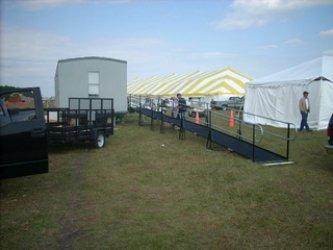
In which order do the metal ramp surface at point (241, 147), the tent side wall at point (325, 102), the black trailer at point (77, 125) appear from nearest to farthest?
1. the metal ramp surface at point (241, 147)
2. the black trailer at point (77, 125)
3. the tent side wall at point (325, 102)

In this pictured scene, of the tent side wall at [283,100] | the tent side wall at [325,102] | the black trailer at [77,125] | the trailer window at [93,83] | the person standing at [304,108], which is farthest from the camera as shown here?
the trailer window at [93,83]

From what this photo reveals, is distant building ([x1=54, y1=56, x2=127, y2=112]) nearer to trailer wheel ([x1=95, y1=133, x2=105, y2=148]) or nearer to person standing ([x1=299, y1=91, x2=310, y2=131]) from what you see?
trailer wheel ([x1=95, y1=133, x2=105, y2=148])

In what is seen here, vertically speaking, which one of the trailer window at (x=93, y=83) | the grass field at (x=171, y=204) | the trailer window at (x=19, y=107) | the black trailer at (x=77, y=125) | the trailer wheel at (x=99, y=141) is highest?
the trailer window at (x=93, y=83)

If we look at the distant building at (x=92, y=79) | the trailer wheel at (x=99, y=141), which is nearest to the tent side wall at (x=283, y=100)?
the distant building at (x=92, y=79)

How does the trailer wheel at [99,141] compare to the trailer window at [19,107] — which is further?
the trailer wheel at [99,141]

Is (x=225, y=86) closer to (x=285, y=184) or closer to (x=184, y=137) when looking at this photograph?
(x=184, y=137)

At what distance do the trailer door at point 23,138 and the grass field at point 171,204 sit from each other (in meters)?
0.66

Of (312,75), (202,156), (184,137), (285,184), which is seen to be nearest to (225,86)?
(312,75)

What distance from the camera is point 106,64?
62.3 ft

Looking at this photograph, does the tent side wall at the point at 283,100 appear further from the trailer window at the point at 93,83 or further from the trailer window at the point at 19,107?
the trailer window at the point at 19,107

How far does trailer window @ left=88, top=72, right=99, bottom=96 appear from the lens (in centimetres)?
1873

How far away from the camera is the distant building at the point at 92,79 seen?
1834 cm

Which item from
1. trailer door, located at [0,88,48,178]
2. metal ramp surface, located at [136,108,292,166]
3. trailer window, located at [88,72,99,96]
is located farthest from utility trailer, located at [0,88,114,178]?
trailer window, located at [88,72,99,96]

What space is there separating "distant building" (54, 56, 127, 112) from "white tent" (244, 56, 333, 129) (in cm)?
689
